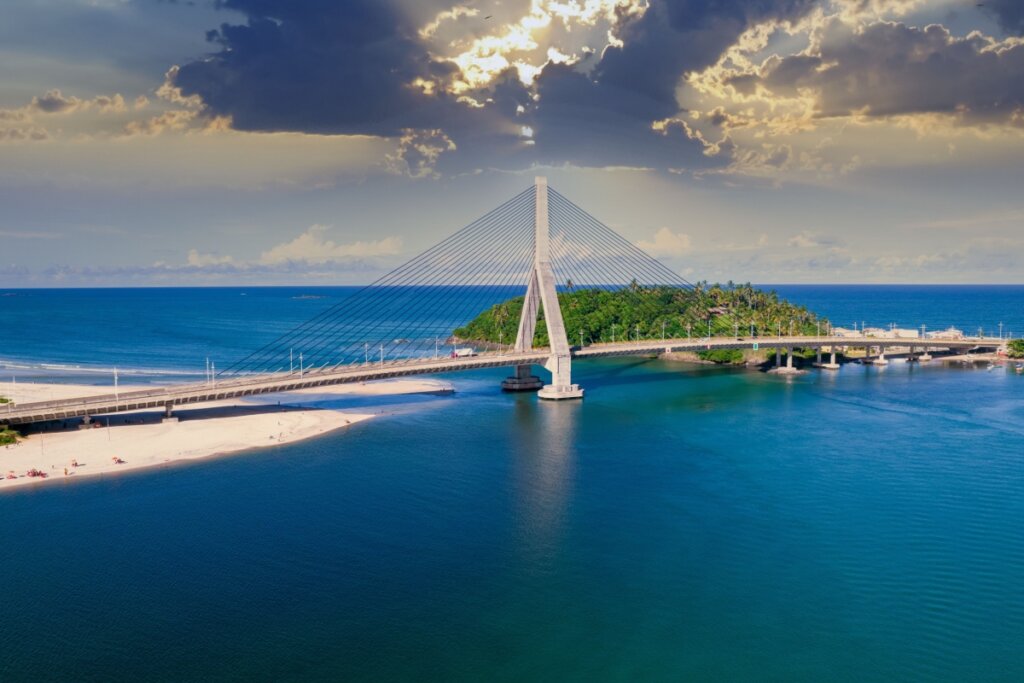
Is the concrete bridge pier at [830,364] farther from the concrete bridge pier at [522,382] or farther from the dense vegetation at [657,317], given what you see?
the concrete bridge pier at [522,382]

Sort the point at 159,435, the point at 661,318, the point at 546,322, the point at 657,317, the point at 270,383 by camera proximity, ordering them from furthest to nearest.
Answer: the point at 657,317
the point at 661,318
the point at 546,322
the point at 270,383
the point at 159,435

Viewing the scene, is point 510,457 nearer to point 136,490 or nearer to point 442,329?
point 136,490

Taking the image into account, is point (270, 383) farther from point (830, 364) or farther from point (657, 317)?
point (830, 364)

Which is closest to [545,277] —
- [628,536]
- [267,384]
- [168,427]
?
[267,384]

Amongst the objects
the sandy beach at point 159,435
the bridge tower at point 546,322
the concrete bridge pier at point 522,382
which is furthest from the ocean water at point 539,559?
the concrete bridge pier at point 522,382

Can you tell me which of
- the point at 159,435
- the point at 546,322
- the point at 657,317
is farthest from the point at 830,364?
the point at 159,435

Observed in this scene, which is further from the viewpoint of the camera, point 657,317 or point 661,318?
point 657,317

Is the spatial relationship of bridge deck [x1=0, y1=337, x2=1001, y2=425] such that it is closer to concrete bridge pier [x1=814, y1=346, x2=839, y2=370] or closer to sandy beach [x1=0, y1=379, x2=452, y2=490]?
sandy beach [x1=0, y1=379, x2=452, y2=490]
